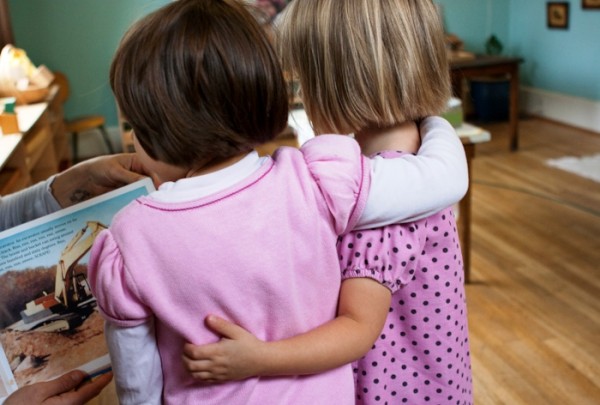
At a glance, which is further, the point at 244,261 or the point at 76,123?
the point at 76,123

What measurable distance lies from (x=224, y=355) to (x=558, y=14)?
5.48m

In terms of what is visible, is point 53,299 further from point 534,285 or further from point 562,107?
point 562,107

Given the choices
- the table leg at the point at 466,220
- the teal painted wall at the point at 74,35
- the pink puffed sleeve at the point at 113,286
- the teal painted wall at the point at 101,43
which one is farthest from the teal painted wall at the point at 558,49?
the pink puffed sleeve at the point at 113,286

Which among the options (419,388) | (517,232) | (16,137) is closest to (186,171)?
(419,388)

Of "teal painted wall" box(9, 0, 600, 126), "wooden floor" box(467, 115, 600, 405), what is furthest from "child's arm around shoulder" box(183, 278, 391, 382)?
"teal painted wall" box(9, 0, 600, 126)

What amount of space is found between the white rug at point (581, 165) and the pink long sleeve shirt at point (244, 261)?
12.3ft

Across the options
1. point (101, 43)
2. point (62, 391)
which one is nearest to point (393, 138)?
point (62, 391)

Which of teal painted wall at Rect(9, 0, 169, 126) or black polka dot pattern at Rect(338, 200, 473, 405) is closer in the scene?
black polka dot pattern at Rect(338, 200, 473, 405)

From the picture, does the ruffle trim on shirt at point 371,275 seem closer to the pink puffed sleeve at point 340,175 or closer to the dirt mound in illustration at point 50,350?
the pink puffed sleeve at point 340,175

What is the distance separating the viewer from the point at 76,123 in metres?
5.00

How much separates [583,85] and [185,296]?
521 cm

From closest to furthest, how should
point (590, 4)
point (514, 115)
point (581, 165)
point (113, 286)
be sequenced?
point (113, 286) → point (581, 165) → point (514, 115) → point (590, 4)

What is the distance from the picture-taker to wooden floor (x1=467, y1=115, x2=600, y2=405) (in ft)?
7.06

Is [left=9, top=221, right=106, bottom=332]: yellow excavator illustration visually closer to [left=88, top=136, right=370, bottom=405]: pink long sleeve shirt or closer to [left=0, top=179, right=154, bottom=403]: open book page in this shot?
[left=0, top=179, right=154, bottom=403]: open book page
